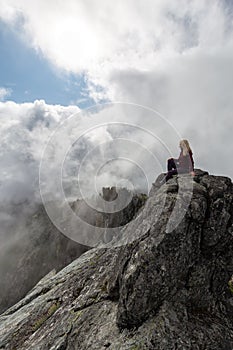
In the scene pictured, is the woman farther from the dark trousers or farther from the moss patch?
the moss patch

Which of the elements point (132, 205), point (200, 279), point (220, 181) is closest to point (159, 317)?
point (200, 279)

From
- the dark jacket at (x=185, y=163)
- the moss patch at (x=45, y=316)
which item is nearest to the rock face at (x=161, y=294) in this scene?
the moss patch at (x=45, y=316)

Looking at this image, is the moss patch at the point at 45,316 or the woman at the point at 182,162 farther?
the woman at the point at 182,162

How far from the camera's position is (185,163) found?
21484mm

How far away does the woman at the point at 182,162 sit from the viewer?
2133cm

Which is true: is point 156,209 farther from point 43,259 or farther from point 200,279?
point 43,259

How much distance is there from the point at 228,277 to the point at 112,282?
7.51 metres

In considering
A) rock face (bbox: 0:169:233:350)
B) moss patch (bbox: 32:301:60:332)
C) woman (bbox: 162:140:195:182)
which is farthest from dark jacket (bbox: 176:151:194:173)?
moss patch (bbox: 32:301:60:332)

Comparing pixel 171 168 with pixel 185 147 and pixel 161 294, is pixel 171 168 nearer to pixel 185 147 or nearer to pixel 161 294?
pixel 185 147

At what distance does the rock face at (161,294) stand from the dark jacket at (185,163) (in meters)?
1.11

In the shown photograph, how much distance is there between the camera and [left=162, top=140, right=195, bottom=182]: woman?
21.3 meters

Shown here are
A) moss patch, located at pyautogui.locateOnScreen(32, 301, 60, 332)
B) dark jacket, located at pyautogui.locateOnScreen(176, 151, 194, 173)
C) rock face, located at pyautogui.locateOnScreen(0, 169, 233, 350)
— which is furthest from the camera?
dark jacket, located at pyautogui.locateOnScreen(176, 151, 194, 173)

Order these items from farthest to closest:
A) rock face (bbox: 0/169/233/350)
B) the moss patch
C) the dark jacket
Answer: the dark jacket < the moss patch < rock face (bbox: 0/169/233/350)

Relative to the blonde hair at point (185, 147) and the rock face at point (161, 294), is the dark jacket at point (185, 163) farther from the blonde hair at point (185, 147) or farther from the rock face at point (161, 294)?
the rock face at point (161, 294)
